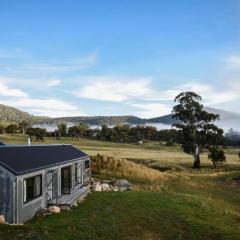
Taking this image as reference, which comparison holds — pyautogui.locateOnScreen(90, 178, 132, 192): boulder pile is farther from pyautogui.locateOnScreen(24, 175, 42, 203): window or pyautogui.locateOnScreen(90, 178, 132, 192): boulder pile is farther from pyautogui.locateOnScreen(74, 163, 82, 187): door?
pyautogui.locateOnScreen(24, 175, 42, 203): window

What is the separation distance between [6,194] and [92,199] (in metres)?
10.4

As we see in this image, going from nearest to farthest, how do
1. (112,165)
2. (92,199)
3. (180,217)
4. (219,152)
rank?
1. (180,217)
2. (92,199)
3. (112,165)
4. (219,152)

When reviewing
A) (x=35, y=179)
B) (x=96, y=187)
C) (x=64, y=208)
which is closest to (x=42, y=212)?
(x=35, y=179)

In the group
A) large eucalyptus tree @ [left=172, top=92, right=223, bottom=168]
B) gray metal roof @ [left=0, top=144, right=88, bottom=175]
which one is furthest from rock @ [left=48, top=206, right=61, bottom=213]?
large eucalyptus tree @ [left=172, top=92, right=223, bottom=168]

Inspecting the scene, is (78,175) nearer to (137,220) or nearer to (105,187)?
(105,187)

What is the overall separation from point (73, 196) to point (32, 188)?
6727mm

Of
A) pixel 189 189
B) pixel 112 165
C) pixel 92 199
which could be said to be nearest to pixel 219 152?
pixel 112 165

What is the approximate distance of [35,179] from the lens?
26203mm

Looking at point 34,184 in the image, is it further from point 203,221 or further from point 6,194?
point 203,221

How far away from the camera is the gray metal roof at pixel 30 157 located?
79.7ft

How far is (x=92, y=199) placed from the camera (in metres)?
32.8

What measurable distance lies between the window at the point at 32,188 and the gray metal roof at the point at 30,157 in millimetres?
658

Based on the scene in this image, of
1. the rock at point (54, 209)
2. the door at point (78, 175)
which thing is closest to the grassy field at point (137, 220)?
the rock at point (54, 209)

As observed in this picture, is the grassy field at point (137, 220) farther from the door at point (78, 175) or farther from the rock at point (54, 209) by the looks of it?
the door at point (78, 175)
